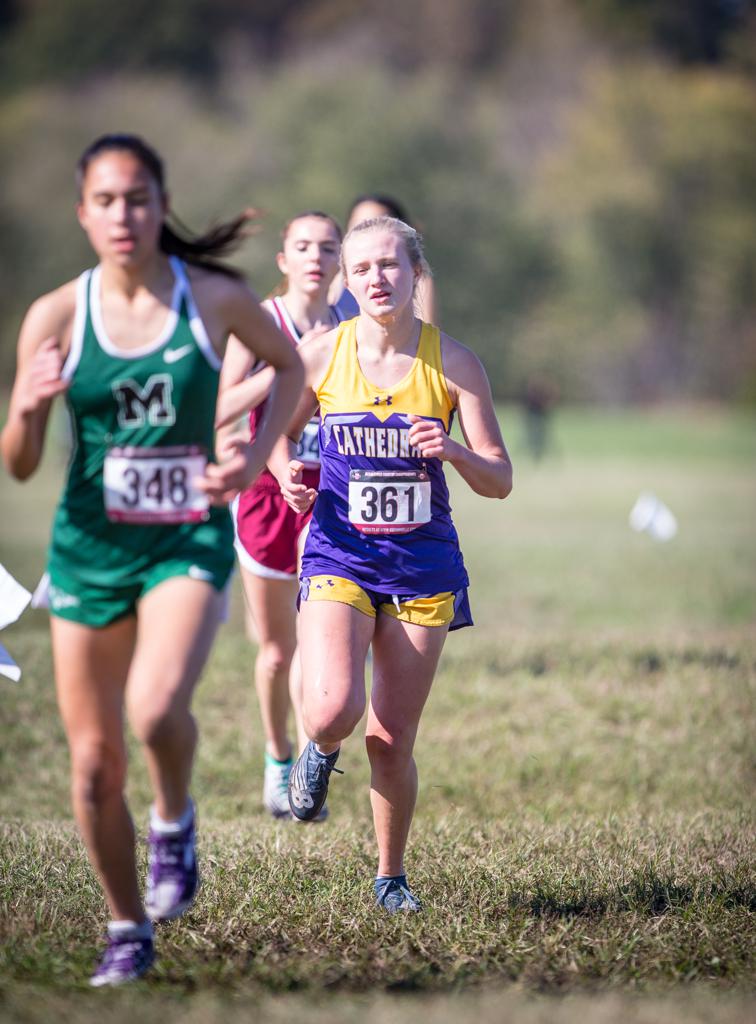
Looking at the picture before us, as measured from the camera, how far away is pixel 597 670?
378 inches

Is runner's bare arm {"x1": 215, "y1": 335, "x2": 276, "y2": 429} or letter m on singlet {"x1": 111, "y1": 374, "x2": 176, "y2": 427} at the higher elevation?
runner's bare arm {"x1": 215, "y1": 335, "x2": 276, "y2": 429}

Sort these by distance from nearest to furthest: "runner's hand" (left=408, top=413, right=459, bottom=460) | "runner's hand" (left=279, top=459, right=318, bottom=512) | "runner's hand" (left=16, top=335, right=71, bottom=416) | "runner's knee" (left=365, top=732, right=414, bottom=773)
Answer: "runner's hand" (left=16, top=335, right=71, bottom=416) → "runner's hand" (left=408, top=413, right=459, bottom=460) → "runner's knee" (left=365, top=732, right=414, bottom=773) → "runner's hand" (left=279, top=459, right=318, bottom=512)

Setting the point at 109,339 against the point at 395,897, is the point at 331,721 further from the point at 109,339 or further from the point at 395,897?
the point at 109,339

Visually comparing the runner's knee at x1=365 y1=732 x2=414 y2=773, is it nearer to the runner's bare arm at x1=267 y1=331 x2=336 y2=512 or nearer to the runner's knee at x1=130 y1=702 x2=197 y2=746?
the runner's bare arm at x1=267 y1=331 x2=336 y2=512

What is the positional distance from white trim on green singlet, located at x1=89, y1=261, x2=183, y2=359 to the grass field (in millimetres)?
1853

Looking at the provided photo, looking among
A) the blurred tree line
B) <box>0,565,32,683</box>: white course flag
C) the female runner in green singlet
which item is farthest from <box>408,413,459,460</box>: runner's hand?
the blurred tree line

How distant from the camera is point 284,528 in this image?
6.67 metres

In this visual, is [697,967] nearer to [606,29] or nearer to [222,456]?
[222,456]

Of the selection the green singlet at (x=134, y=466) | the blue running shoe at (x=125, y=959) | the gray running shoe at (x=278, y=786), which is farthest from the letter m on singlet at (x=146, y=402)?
the gray running shoe at (x=278, y=786)

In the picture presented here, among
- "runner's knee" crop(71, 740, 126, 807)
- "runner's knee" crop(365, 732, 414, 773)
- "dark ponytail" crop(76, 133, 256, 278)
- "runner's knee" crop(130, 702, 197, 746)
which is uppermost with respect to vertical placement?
"dark ponytail" crop(76, 133, 256, 278)

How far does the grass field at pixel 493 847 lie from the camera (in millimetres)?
4141

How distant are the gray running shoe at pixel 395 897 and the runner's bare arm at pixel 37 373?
81.9 inches

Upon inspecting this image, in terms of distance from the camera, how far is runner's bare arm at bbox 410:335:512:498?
4.88m

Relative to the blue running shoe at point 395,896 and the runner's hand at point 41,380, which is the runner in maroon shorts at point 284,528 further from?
the runner's hand at point 41,380
